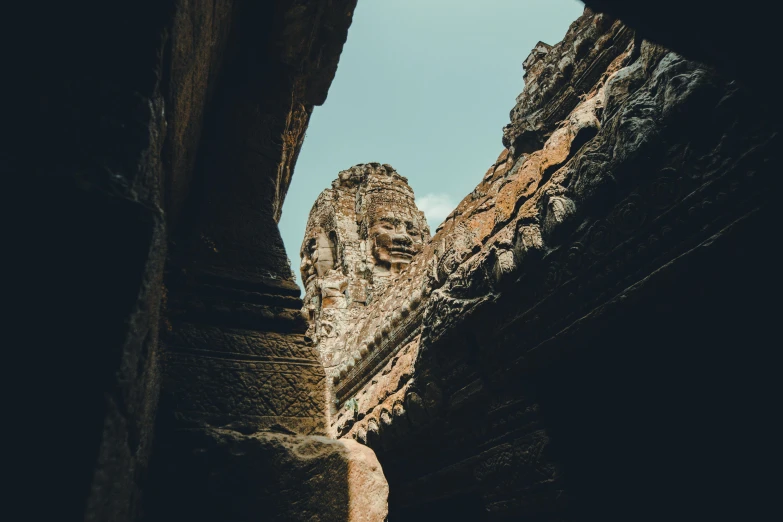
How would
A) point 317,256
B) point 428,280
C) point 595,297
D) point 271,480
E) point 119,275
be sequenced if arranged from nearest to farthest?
point 119,275 → point 271,480 → point 595,297 → point 428,280 → point 317,256

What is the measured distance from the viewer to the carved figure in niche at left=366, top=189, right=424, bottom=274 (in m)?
7.85

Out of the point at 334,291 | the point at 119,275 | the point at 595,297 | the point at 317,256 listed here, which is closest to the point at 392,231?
the point at 334,291

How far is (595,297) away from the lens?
2.10 m

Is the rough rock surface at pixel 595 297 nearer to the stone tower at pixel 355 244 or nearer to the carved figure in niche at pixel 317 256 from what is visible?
the stone tower at pixel 355 244

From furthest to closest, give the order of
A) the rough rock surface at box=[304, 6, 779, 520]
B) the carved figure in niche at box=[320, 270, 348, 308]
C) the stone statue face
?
1. the stone statue face
2. the carved figure in niche at box=[320, 270, 348, 308]
3. the rough rock surface at box=[304, 6, 779, 520]

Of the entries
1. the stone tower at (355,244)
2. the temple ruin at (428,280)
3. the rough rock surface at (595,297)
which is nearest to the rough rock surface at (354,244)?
the stone tower at (355,244)

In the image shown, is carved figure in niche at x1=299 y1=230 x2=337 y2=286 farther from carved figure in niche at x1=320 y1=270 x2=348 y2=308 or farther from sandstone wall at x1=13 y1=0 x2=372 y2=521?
sandstone wall at x1=13 y1=0 x2=372 y2=521

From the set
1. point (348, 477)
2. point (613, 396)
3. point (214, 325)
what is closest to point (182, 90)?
point (214, 325)

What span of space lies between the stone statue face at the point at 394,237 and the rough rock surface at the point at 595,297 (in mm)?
4307

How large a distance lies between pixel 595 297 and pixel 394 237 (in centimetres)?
589

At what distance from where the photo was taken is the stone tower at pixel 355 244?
7.55 metres

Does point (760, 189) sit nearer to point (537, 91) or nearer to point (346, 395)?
point (537, 91)

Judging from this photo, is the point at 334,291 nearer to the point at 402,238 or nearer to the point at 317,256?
the point at 317,256

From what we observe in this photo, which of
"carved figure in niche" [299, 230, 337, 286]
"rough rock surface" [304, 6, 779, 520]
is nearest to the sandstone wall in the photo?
"rough rock surface" [304, 6, 779, 520]
